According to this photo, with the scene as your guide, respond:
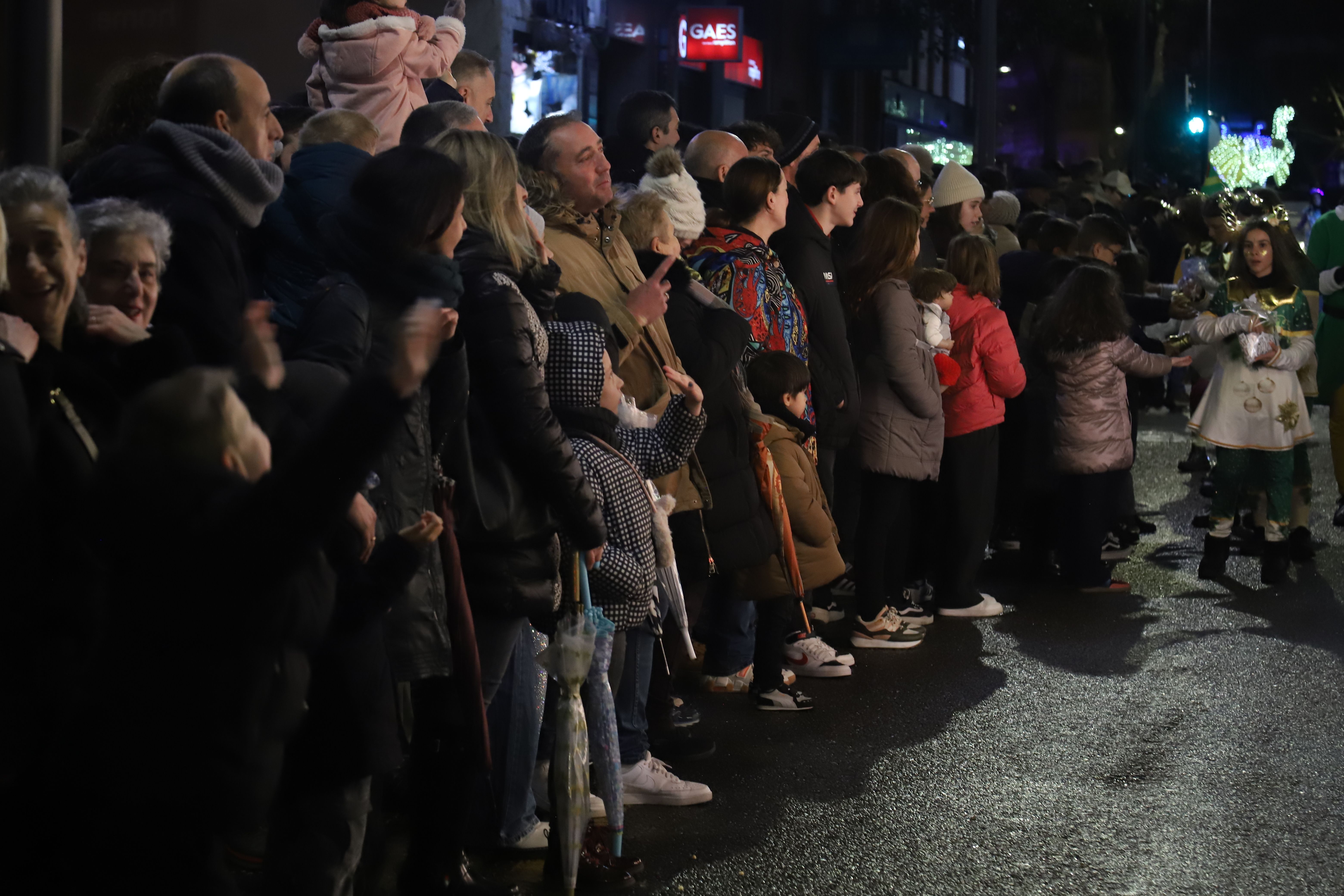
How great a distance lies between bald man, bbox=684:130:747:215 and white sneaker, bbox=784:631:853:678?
2210mm

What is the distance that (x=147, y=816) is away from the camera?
9.39ft

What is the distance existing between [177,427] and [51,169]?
156 centimetres

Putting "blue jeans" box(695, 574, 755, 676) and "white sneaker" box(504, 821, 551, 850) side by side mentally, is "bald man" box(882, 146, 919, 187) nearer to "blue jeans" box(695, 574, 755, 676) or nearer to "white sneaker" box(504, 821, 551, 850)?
"blue jeans" box(695, 574, 755, 676)

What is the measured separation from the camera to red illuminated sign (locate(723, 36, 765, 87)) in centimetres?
3441

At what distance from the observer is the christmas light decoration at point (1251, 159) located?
26.3 metres

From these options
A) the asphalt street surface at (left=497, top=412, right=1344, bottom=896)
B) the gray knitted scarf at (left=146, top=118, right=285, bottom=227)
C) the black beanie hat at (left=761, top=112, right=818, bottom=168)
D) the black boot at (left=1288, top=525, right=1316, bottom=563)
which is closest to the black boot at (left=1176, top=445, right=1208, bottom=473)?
the black boot at (left=1288, top=525, right=1316, bottom=563)

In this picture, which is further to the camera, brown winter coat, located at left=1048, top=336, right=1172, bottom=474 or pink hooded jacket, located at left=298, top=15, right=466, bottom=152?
brown winter coat, located at left=1048, top=336, right=1172, bottom=474

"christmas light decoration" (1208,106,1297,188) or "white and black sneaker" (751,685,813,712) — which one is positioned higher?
"christmas light decoration" (1208,106,1297,188)

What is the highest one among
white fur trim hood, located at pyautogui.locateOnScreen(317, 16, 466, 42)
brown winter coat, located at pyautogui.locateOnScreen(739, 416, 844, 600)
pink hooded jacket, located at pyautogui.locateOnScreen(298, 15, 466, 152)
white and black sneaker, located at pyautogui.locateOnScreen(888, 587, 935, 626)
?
white fur trim hood, located at pyautogui.locateOnScreen(317, 16, 466, 42)

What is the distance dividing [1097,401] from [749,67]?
27259 millimetres

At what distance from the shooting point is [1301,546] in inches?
404


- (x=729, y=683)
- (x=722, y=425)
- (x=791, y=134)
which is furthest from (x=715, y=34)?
(x=722, y=425)

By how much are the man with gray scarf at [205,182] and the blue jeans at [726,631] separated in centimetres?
265

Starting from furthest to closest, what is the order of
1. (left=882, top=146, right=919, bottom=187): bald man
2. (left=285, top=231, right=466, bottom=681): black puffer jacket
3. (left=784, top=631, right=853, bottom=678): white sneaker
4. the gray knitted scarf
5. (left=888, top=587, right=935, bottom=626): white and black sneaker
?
(left=882, top=146, right=919, bottom=187): bald man
(left=888, top=587, right=935, bottom=626): white and black sneaker
(left=784, top=631, right=853, bottom=678): white sneaker
the gray knitted scarf
(left=285, top=231, right=466, bottom=681): black puffer jacket
